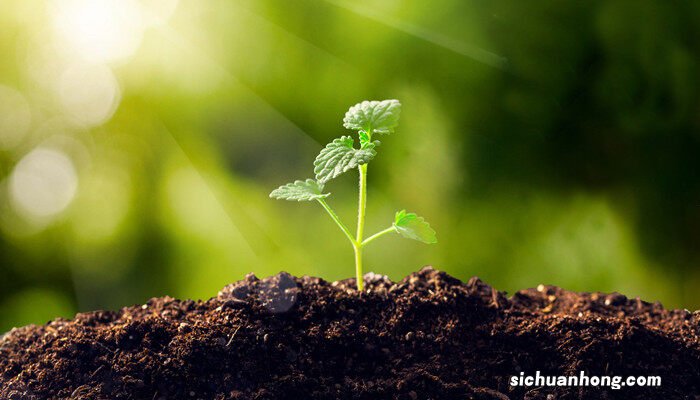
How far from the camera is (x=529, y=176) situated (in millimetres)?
2014

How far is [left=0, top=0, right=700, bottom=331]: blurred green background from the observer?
6.44ft

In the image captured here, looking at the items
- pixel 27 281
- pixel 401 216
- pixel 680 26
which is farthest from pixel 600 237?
pixel 27 281

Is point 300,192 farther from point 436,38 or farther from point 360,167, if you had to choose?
point 436,38

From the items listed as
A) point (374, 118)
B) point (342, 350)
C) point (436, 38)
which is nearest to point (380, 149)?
point (436, 38)

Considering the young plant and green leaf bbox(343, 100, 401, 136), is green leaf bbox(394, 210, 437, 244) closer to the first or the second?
the young plant

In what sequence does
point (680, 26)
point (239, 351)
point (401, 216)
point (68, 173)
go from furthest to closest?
point (68, 173)
point (680, 26)
point (401, 216)
point (239, 351)

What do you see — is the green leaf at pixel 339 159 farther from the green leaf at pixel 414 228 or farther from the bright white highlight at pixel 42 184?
the bright white highlight at pixel 42 184

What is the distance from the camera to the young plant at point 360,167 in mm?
1344

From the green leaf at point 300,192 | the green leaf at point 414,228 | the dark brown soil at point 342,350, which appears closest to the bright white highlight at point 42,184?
the dark brown soil at point 342,350

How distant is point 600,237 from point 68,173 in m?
1.54

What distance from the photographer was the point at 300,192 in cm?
140

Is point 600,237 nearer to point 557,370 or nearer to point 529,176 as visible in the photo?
point 529,176

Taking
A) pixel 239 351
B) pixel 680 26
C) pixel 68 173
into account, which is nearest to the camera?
pixel 239 351

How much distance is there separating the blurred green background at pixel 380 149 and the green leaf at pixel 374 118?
551 millimetres
